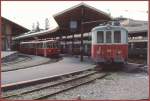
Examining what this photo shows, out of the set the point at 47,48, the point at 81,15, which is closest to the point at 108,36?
the point at 81,15

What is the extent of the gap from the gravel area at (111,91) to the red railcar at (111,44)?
4.24 metres

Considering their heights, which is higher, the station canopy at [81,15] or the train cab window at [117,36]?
the station canopy at [81,15]

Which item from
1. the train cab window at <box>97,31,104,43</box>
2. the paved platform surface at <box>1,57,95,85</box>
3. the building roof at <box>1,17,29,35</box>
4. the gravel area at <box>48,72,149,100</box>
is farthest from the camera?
the building roof at <box>1,17,29,35</box>

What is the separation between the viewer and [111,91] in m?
10.8

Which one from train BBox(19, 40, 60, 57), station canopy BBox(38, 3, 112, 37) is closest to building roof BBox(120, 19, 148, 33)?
station canopy BBox(38, 3, 112, 37)

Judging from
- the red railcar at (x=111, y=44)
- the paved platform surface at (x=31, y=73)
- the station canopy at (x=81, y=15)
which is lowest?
the paved platform surface at (x=31, y=73)

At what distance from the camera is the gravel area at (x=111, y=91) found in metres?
9.73

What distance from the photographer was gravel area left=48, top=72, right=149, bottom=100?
9.73m

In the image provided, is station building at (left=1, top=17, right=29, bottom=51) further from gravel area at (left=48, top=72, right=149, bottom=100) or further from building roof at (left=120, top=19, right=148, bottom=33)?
gravel area at (left=48, top=72, right=149, bottom=100)

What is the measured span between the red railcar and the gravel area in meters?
4.24

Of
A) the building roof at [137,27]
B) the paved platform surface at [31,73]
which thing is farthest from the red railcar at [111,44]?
the building roof at [137,27]

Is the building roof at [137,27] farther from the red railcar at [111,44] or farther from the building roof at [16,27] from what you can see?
the building roof at [16,27]

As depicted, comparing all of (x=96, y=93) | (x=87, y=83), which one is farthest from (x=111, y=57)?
(x=96, y=93)

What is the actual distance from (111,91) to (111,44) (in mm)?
7199
